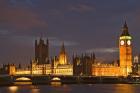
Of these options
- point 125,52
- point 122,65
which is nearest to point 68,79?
point 122,65

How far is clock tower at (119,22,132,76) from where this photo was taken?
17975cm

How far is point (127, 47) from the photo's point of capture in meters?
186

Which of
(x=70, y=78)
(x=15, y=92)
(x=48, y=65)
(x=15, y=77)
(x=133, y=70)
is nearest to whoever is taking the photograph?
(x=15, y=92)

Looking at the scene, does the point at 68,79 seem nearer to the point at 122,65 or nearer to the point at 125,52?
the point at 122,65

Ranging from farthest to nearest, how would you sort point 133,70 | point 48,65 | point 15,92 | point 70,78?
point 48,65 → point 133,70 → point 70,78 → point 15,92

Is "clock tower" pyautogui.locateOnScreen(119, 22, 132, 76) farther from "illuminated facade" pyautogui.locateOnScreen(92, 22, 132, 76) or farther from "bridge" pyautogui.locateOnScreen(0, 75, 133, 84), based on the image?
"bridge" pyautogui.locateOnScreen(0, 75, 133, 84)

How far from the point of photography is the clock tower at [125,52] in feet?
590

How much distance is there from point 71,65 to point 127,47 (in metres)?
22.0

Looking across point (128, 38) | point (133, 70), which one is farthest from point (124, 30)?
point (133, 70)

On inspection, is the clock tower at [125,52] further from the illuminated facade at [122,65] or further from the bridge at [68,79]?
the bridge at [68,79]

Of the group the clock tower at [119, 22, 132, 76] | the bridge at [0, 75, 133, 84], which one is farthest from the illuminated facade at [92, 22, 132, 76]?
the bridge at [0, 75, 133, 84]

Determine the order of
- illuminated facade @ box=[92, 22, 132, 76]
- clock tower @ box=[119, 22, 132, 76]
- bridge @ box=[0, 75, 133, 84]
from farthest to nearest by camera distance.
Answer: illuminated facade @ box=[92, 22, 132, 76] → clock tower @ box=[119, 22, 132, 76] → bridge @ box=[0, 75, 133, 84]

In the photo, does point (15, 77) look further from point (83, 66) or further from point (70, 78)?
point (83, 66)

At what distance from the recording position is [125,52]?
604ft
